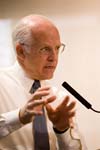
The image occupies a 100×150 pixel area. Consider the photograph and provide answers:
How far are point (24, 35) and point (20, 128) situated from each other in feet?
1.24

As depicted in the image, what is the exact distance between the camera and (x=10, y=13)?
1882 millimetres

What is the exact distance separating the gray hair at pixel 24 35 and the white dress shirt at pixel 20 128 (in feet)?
0.42

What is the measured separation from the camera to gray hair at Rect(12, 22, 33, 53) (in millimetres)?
1159

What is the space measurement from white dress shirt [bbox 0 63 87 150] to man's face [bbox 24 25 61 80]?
11 centimetres

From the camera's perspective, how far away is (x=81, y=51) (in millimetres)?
1779

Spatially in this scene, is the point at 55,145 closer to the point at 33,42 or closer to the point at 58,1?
the point at 33,42

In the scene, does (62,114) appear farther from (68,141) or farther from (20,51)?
(20,51)

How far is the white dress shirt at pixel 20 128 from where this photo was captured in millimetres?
1150

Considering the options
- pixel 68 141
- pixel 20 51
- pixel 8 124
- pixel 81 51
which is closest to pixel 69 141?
pixel 68 141

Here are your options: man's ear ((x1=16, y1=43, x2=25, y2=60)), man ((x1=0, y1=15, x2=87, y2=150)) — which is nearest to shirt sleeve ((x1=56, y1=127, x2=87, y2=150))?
man ((x1=0, y1=15, x2=87, y2=150))

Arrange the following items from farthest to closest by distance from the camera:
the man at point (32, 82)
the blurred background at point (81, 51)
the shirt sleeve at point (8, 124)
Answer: the blurred background at point (81, 51), the man at point (32, 82), the shirt sleeve at point (8, 124)

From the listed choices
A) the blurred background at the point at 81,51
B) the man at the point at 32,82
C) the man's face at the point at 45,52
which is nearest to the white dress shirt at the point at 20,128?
the man at the point at 32,82

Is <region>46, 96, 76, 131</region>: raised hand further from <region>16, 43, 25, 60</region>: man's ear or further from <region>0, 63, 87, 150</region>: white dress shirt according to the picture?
<region>16, 43, 25, 60</region>: man's ear

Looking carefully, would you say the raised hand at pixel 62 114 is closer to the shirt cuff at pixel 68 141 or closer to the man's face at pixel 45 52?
the shirt cuff at pixel 68 141
